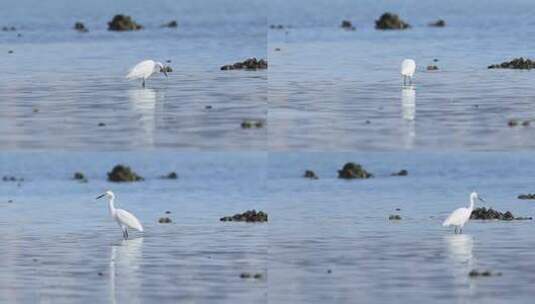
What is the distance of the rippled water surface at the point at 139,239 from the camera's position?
933 inches

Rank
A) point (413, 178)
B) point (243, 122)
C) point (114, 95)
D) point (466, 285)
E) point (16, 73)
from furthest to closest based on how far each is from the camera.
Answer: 1. point (413, 178)
2. point (16, 73)
3. point (114, 95)
4. point (243, 122)
5. point (466, 285)

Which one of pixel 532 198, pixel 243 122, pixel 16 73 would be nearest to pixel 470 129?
pixel 243 122

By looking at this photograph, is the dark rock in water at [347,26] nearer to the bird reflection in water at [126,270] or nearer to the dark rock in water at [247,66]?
the dark rock in water at [247,66]

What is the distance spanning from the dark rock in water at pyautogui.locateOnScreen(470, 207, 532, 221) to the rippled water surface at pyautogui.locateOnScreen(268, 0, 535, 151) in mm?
1734

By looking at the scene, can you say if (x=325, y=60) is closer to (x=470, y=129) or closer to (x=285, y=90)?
(x=285, y=90)

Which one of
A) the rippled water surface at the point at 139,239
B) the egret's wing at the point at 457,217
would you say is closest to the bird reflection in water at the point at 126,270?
the rippled water surface at the point at 139,239

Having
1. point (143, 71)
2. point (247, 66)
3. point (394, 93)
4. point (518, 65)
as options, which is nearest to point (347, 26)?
point (518, 65)

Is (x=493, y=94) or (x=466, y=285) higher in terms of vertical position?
(x=493, y=94)

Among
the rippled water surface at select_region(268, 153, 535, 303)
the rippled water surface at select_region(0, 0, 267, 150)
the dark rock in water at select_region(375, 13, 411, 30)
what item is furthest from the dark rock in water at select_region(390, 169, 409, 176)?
the dark rock in water at select_region(375, 13, 411, 30)

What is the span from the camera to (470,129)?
96.6 ft

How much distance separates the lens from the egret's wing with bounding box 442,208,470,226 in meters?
30.1

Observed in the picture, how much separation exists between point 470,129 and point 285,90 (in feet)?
17.7

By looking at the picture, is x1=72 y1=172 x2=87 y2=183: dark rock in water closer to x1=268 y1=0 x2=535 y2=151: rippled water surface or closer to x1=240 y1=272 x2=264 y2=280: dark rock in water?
x1=268 y1=0 x2=535 y2=151: rippled water surface

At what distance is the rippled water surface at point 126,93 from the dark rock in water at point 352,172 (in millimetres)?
3411
